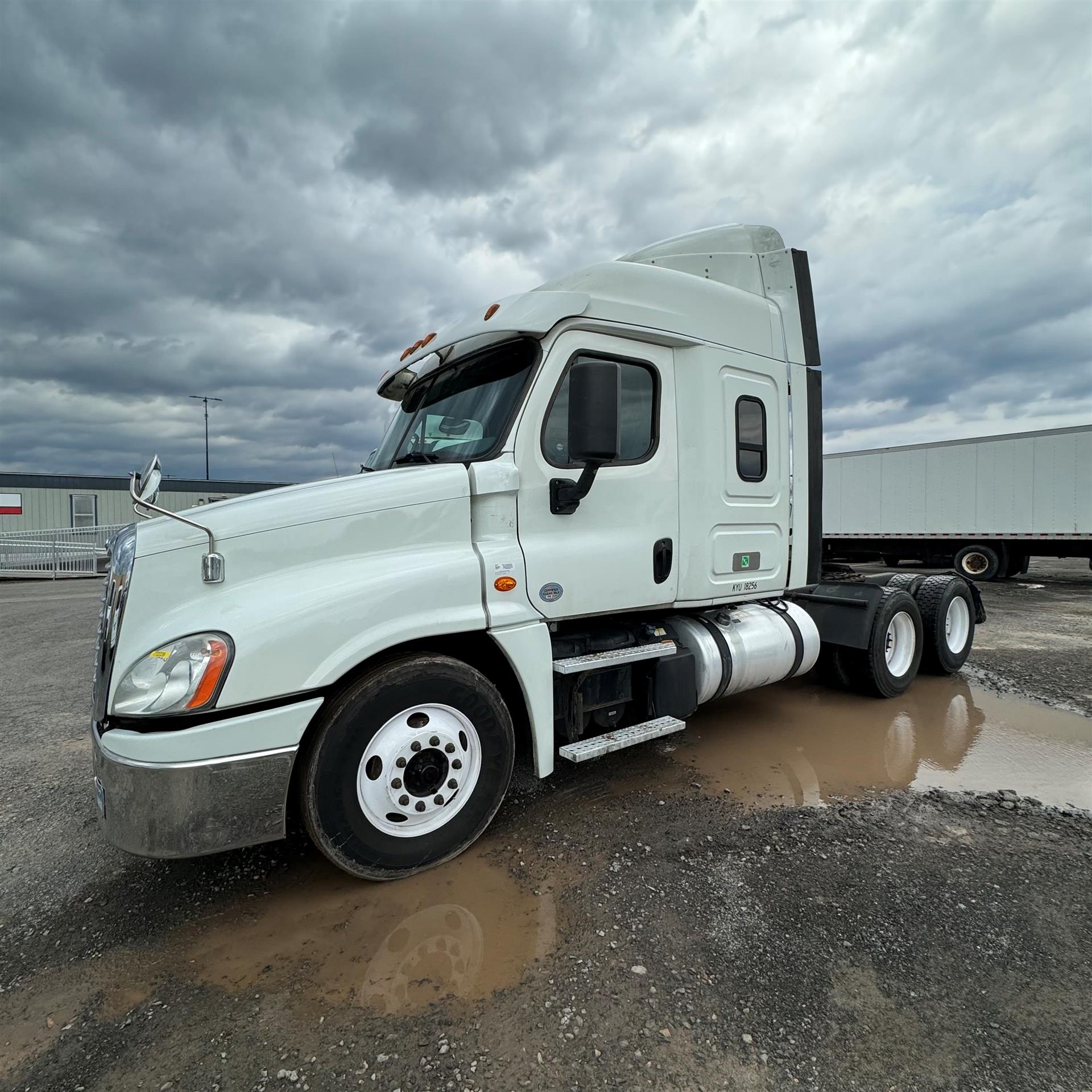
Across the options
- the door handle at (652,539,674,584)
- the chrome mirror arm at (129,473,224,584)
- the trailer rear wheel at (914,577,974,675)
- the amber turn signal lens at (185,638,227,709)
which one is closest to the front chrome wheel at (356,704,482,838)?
the amber turn signal lens at (185,638,227,709)

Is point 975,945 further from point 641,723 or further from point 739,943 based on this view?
point 641,723

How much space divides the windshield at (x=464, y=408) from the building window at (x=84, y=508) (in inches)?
1138

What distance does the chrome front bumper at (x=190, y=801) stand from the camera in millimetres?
2383

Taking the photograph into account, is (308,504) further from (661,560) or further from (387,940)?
(661,560)

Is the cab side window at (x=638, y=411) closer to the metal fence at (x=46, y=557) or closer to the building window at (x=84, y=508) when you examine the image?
the metal fence at (x=46, y=557)

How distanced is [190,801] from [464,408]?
226 cm

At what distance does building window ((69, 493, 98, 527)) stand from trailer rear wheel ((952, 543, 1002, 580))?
31.2 m

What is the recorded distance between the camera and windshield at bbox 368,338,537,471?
330 cm

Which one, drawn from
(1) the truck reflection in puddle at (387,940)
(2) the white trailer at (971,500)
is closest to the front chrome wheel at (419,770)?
(1) the truck reflection in puddle at (387,940)

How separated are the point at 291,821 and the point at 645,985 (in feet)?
7.23

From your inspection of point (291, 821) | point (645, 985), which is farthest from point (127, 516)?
point (645, 985)

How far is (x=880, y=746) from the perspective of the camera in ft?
14.9

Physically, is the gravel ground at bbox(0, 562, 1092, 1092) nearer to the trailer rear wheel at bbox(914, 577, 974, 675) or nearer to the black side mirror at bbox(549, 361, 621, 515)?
the black side mirror at bbox(549, 361, 621, 515)

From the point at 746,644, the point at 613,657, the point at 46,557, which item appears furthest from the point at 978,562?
the point at 46,557
